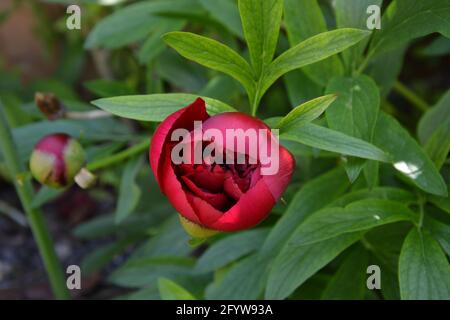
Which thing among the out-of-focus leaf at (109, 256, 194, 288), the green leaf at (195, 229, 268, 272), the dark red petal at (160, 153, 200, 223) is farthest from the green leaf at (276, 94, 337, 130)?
the out-of-focus leaf at (109, 256, 194, 288)

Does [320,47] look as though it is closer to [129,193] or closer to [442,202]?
[442,202]

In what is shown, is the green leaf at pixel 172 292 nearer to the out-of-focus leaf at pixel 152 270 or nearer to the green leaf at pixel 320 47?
the out-of-focus leaf at pixel 152 270

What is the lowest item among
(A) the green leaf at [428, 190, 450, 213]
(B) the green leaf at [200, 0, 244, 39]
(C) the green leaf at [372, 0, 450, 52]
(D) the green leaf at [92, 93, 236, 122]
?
(A) the green leaf at [428, 190, 450, 213]

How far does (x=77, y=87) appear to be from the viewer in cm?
189

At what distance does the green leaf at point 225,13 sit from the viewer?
106 centimetres

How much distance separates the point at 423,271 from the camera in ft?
2.58

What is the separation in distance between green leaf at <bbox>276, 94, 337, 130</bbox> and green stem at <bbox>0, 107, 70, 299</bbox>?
0.38m

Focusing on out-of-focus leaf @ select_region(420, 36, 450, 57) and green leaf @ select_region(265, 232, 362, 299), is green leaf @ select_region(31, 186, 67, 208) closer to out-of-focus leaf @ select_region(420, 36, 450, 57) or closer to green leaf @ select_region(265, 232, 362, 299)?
green leaf @ select_region(265, 232, 362, 299)

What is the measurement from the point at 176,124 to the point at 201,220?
0.08 metres

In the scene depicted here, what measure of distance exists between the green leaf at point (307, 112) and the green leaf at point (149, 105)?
69 millimetres

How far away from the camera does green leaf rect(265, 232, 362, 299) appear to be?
849 millimetres

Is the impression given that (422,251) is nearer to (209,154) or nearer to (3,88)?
(209,154)

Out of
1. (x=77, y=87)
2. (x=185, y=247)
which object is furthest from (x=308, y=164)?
(x=77, y=87)

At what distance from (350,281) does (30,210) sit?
42 centimetres
